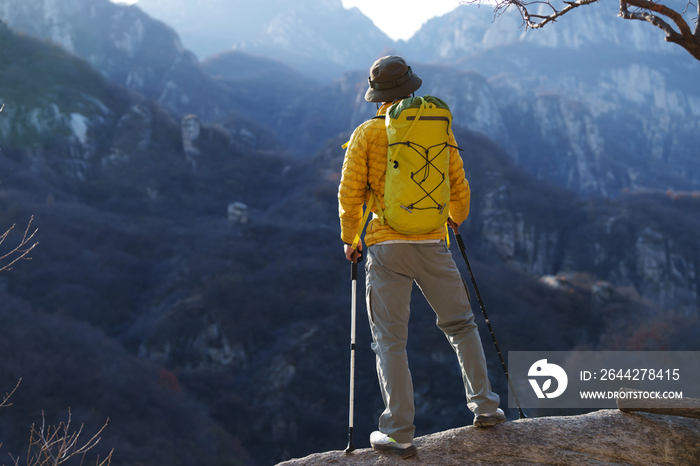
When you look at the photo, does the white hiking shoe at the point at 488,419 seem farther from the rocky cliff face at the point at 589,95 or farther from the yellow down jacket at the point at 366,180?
the rocky cliff face at the point at 589,95

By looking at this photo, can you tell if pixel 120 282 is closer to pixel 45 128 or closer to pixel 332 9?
pixel 45 128

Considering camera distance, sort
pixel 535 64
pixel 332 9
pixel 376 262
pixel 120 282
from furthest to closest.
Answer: pixel 332 9 → pixel 535 64 → pixel 120 282 → pixel 376 262

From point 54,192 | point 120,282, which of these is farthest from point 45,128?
point 120,282

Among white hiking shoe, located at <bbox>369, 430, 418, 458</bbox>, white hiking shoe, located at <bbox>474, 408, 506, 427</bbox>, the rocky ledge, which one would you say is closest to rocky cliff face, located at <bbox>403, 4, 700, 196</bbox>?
the rocky ledge

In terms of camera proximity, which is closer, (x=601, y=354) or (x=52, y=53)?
(x=601, y=354)

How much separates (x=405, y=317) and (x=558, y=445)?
4.07 feet

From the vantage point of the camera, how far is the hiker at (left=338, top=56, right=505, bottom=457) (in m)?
2.71

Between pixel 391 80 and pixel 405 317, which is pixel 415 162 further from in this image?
pixel 405 317

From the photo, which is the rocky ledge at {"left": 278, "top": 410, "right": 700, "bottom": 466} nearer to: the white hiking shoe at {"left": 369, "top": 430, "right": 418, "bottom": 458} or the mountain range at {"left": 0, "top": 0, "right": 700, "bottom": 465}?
the white hiking shoe at {"left": 369, "top": 430, "right": 418, "bottom": 458}

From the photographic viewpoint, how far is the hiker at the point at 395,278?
2713mm

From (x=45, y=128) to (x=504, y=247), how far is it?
55.1 m

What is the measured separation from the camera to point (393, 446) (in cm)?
274

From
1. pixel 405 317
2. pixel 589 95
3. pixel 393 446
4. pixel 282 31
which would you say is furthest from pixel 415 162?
pixel 282 31

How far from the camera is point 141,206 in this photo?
60844 mm
